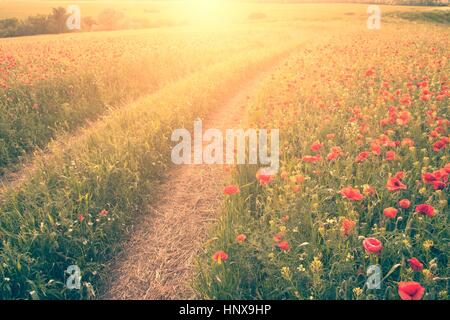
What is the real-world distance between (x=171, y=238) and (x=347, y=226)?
2.31 m

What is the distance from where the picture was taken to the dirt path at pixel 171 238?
3.63 m

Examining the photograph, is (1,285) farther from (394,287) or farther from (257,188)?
(394,287)

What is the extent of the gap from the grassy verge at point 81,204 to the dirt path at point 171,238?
0.76ft

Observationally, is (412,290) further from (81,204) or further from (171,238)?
(81,204)

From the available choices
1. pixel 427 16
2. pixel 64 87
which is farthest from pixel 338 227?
pixel 427 16

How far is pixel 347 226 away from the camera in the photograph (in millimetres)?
2826

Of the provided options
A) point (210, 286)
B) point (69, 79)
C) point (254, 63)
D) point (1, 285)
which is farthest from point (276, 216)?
point (254, 63)

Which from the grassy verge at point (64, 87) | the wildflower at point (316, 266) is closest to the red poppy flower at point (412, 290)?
the wildflower at point (316, 266)

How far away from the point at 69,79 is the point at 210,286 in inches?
357

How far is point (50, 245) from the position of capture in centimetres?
387

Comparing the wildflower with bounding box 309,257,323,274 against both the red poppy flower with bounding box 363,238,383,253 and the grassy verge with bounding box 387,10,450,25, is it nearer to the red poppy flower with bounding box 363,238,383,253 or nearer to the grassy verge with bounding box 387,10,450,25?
the red poppy flower with bounding box 363,238,383,253

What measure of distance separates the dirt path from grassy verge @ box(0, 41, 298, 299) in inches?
9.2

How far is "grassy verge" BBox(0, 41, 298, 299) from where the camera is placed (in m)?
3.61

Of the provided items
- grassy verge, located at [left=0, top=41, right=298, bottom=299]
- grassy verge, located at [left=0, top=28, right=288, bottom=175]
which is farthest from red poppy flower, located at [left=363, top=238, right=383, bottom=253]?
grassy verge, located at [left=0, top=28, right=288, bottom=175]
